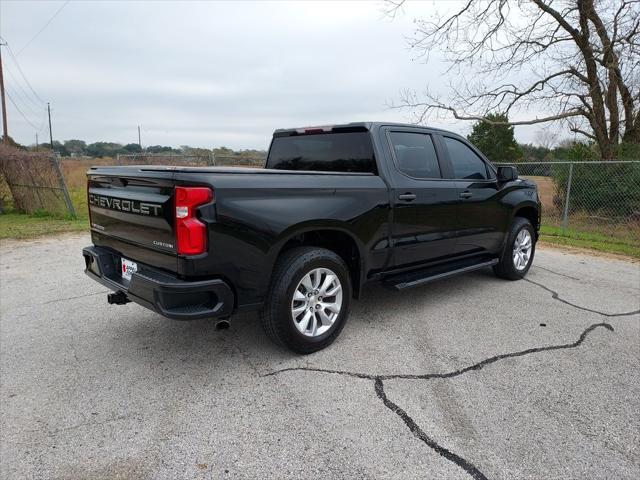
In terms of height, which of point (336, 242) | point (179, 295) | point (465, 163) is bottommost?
point (179, 295)

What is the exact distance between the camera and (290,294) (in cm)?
328

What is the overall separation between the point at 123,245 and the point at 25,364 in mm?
1157

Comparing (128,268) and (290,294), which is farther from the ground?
(128,268)

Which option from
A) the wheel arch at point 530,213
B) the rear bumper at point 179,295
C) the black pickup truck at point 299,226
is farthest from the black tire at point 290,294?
the wheel arch at point 530,213

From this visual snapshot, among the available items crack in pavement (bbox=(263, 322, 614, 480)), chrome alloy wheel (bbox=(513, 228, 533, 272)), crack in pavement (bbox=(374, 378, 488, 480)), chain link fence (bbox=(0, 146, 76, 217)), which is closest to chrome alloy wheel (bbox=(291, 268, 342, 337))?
crack in pavement (bbox=(263, 322, 614, 480))

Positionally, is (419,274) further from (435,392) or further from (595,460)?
(595,460)

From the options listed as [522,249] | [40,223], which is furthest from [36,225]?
[522,249]

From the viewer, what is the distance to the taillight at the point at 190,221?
2.82 m

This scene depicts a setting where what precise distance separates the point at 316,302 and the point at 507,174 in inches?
124

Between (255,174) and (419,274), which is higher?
(255,174)

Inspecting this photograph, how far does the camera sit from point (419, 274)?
4488 millimetres

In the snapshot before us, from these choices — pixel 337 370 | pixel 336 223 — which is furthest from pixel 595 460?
pixel 336 223

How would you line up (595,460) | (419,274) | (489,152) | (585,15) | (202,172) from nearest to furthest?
(595,460), (202,172), (419,274), (585,15), (489,152)

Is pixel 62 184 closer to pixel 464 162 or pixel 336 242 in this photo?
pixel 336 242
